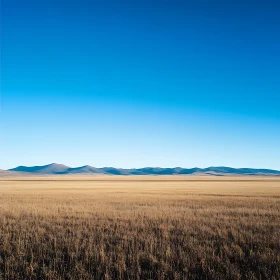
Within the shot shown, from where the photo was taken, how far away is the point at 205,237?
1065 cm

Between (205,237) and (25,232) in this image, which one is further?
(25,232)

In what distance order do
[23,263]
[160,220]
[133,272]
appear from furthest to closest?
[160,220]
[23,263]
[133,272]

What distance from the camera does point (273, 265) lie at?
724cm

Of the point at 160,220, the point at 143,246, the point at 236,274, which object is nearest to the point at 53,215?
the point at 160,220

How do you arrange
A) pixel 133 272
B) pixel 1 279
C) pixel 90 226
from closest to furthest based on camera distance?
pixel 1 279 < pixel 133 272 < pixel 90 226

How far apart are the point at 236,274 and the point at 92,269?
4.00 m

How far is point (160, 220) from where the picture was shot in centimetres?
1495

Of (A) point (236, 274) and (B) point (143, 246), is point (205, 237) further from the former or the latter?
(A) point (236, 274)

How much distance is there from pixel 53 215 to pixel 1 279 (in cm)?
1068

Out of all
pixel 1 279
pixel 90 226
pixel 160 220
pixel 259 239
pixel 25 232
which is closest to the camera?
pixel 1 279

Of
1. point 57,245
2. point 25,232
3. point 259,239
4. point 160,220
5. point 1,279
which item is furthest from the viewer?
point 160,220

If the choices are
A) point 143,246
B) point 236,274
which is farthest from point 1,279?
point 236,274

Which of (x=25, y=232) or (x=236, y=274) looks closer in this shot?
(x=236, y=274)

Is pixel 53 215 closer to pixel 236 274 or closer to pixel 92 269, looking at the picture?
pixel 92 269
